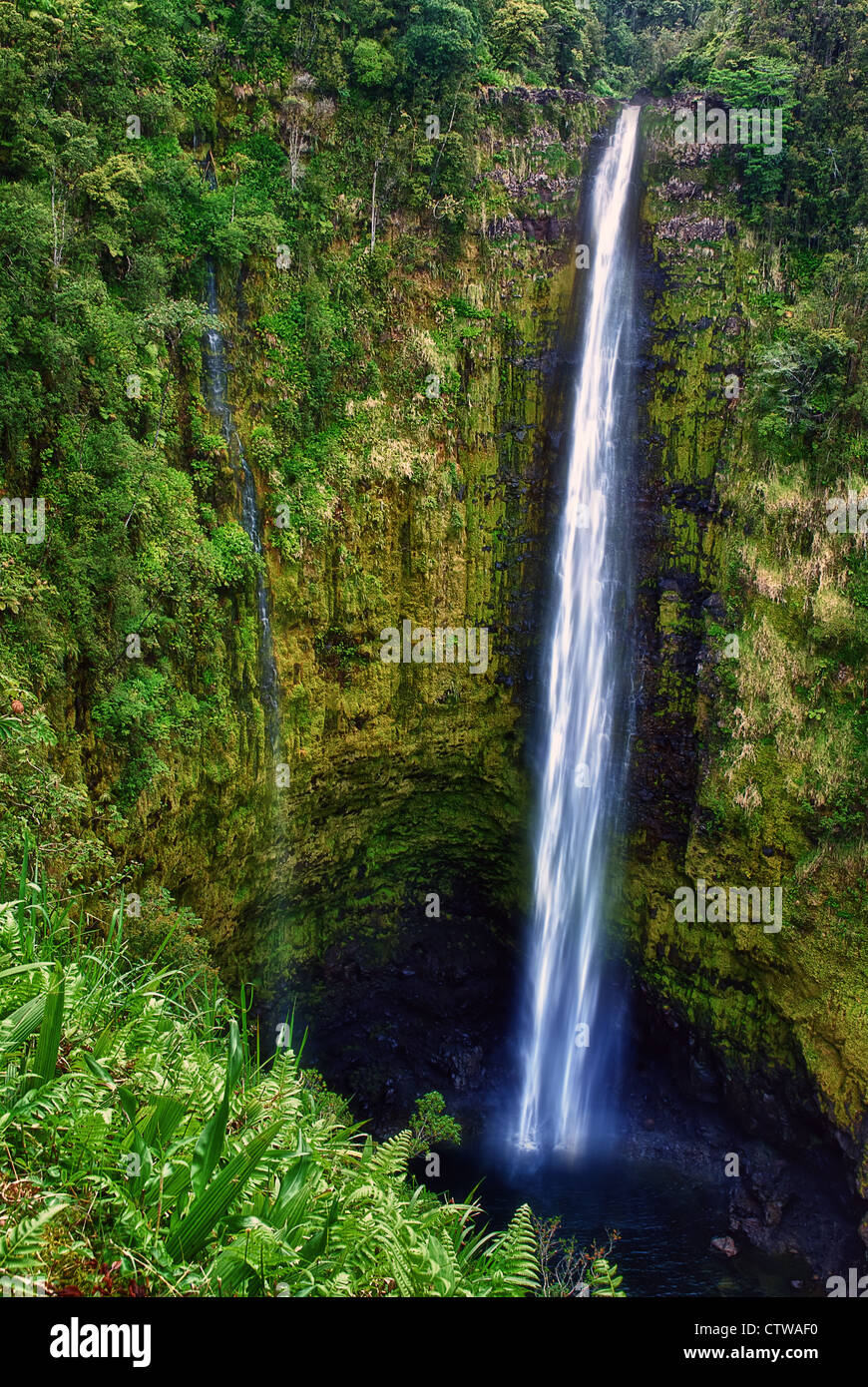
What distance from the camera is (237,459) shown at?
38.4ft

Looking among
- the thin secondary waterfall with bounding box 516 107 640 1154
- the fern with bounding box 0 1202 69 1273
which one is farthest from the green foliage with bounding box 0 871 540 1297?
the thin secondary waterfall with bounding box 516 107 640 1154

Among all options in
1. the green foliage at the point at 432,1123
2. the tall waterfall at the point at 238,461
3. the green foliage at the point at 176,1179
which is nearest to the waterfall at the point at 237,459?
the tall waterfall at the point at 238,461

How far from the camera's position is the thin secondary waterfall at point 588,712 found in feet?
47.7

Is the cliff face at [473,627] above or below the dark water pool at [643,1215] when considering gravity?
above

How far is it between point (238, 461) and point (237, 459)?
0.10 ft

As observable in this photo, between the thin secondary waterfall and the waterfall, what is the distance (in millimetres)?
5396

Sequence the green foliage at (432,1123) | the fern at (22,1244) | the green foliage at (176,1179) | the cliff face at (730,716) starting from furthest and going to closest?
1. the green foliage at (432,1123)
2. the cliff face at (730,716)
3. the green foliage at (176,1179)
4. the fern at (22,1244)

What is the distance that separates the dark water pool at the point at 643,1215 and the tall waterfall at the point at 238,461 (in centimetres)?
786

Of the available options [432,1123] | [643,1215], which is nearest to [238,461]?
[432,1123]

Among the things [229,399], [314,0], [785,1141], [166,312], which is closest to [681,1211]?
[785,1141]

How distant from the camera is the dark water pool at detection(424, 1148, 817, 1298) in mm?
11609

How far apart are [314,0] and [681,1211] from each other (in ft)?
66.4

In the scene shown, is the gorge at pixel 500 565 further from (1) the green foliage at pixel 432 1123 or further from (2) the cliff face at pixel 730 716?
(1) the green foliage at pixel 432 1123
